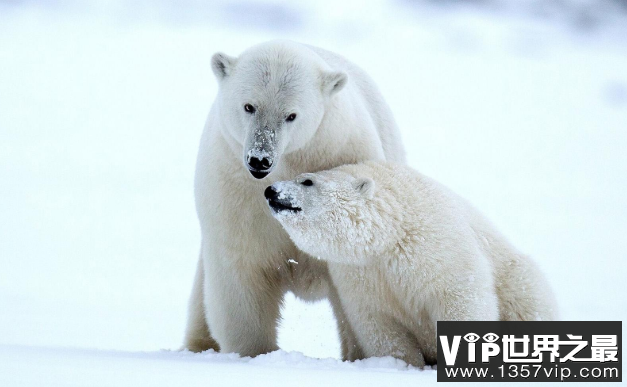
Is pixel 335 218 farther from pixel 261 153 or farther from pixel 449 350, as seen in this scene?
pixel 449 350

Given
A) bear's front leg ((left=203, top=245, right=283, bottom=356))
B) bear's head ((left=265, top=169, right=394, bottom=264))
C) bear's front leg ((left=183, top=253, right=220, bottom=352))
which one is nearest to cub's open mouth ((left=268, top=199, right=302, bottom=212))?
bear's head ((left=265, top=169, right=394, bottom=264))

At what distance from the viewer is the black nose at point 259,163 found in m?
3.86

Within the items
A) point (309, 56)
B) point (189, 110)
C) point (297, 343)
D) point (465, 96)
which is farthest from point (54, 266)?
point (465, 96)

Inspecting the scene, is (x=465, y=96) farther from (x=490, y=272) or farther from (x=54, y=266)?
(x=490, y=272)

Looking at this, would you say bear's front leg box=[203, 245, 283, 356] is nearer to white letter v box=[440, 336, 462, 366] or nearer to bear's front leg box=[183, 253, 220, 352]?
bear's front leg box=[183, 253, 220, 352]

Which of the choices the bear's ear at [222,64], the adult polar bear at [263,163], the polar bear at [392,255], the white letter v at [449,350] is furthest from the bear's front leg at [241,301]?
the white letter v at [449,350]

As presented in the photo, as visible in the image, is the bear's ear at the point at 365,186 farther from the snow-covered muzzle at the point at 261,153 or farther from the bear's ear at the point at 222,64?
the bear's ear at the point at 222,64

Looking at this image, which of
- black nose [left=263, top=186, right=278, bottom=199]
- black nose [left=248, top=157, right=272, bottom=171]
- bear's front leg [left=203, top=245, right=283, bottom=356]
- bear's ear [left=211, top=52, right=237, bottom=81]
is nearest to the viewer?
black nose [left=248, top=157, right=272, bottom=171]

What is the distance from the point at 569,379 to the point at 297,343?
117 inches

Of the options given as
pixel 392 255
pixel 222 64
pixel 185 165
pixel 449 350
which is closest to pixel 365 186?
pixel 392 255

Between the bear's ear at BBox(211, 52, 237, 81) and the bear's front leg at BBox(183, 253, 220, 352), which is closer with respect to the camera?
the bear's ear at BBox(211, 52, 237, 81)

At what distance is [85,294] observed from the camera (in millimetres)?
7590

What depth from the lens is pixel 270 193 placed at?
4035mm

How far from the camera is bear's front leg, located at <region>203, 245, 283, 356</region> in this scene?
4.57m
